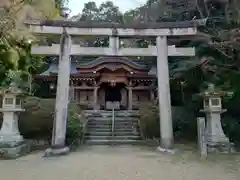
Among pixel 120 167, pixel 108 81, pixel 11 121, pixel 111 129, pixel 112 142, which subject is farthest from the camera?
pixel 108 81

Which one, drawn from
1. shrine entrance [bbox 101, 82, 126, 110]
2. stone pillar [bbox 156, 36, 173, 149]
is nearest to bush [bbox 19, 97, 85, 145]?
stone pillar [bbox 156, 36, 173, 149]

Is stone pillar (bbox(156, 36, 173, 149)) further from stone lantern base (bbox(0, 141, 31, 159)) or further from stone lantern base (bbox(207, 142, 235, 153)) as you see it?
stone lantern base (bbox(0, 141, 31, 159))

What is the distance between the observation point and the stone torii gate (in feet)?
23.9

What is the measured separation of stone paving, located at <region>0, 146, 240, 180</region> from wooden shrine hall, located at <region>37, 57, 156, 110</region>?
8728 millimetres

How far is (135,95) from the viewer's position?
1683cm

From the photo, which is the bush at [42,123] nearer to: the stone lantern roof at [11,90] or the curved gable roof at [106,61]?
the stone lantern roof at [11,90]

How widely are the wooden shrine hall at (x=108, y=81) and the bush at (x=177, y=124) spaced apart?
492cm

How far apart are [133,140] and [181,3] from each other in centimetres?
797

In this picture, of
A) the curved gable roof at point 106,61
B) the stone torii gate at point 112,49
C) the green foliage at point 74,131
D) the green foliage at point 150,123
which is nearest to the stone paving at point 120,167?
the stone torii gate at point 112,49

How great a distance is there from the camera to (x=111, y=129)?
35.6 feet

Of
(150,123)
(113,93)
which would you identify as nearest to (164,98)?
(150,123)

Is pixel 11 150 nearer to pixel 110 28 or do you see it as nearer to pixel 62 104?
pixel 62 104

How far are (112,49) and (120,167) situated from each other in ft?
12.6

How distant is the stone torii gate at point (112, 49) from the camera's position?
7.27 metres
